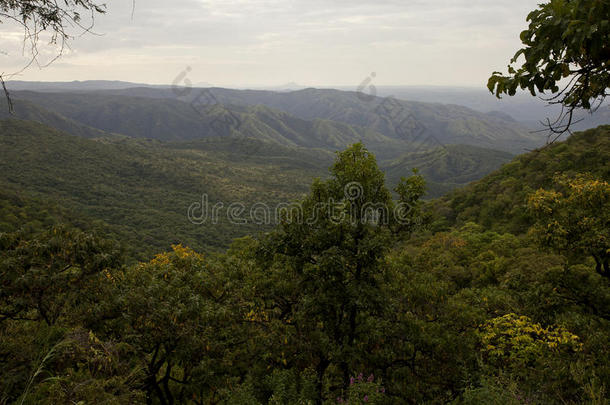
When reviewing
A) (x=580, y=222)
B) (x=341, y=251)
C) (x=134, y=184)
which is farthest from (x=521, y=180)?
(x=134, y=184)

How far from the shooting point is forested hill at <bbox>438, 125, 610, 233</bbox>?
1242 inches

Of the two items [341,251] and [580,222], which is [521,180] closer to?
[580,222]

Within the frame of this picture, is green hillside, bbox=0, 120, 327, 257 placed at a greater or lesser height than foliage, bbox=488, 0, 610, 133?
lesser

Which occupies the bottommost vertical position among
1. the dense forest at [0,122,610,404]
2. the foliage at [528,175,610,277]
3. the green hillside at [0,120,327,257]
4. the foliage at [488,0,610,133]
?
the green hillside at [0,120,327,257]

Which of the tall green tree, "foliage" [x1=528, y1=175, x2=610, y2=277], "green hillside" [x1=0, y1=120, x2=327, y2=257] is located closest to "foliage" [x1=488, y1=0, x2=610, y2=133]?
the tall green tree

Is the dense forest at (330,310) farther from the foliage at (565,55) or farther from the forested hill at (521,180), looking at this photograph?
the forested hill at (521,180)

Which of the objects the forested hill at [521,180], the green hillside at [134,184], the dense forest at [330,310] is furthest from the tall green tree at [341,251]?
the green hillside at [134,184]

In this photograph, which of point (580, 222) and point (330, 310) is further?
point (580, 222)

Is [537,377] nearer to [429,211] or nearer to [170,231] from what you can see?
[429,211]

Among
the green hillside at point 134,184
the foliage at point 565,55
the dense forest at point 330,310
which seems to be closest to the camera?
the foliage at point 565,55

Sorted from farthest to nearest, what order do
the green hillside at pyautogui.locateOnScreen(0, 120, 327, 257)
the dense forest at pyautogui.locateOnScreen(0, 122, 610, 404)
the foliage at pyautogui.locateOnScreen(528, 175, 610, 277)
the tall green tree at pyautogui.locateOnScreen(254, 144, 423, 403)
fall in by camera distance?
the green hillside at pyautogui.locateOnScreen(0, 120, 327, 257) → the foliage at pyautogui.locateOnScreen(528, 175, 610, 277) → the tall green tree at pyautogui.locateOnScreen(254, 144, 423, 403) → the dense forest at pyautogui.locateOnScreen(0, 122, 610, 404)

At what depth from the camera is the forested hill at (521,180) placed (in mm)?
31547

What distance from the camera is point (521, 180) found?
127ft

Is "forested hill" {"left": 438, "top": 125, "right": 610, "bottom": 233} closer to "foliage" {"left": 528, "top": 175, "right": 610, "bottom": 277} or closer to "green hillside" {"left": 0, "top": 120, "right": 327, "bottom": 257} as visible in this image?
"foliage" {"left": 528, "top": 175, "right": 610, "bottom": 277}
